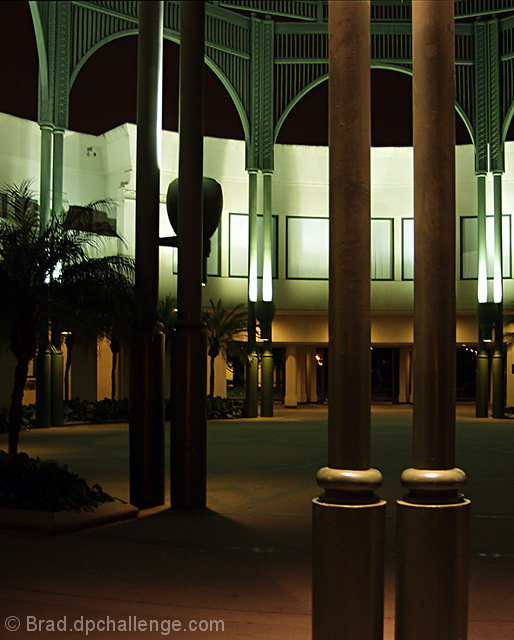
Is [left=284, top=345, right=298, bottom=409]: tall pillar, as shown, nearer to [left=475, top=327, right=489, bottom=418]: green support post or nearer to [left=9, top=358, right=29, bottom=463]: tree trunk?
[left=475, top=327, right=489, bottom=418]: green support post

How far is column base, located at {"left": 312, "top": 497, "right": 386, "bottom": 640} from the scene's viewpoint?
14.6 feet

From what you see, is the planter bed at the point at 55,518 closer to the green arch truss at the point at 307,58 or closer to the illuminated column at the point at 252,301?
the illuminated column at the point at 252,301

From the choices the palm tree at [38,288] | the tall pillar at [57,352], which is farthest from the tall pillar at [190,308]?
the tall pillar at [57,352]

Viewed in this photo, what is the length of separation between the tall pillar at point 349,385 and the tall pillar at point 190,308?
19.9 ft

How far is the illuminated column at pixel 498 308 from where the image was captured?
31.7 metres

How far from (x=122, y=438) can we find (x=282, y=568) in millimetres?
14739

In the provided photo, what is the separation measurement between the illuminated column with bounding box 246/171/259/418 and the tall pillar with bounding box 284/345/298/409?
29.8 feet

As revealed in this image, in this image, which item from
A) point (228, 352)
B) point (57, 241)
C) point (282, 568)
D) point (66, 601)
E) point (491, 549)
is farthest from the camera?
point (228, 352)

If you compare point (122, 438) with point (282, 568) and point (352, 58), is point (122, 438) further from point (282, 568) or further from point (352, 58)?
point (352, 58)

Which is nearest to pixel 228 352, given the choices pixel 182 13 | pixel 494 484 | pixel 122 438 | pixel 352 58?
pixel 122 438

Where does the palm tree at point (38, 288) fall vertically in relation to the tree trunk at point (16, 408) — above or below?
above

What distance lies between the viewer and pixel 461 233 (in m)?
36.1

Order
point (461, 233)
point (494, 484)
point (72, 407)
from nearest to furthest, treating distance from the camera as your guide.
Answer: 1. point (494, 484)
2. point (72, 407)
3. point (461, 233)

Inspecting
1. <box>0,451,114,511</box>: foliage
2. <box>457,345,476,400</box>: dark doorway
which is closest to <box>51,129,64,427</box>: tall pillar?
<box>0,451,114,511</box>: foliage
